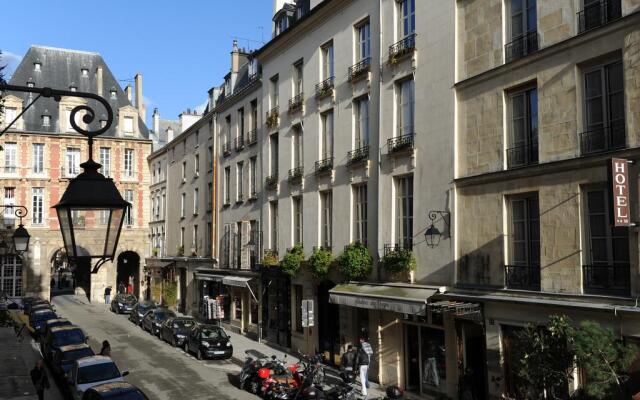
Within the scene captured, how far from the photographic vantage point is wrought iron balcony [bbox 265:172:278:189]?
28672 millimetres

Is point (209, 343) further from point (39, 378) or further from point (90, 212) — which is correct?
point (90, 212)

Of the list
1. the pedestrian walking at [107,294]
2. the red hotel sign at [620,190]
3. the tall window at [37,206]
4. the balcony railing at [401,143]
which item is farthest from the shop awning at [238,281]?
the tall window at [37,206]

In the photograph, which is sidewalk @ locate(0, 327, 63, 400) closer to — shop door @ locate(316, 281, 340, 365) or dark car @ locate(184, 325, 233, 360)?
dark car @ locate(184, 325, 233, 360)

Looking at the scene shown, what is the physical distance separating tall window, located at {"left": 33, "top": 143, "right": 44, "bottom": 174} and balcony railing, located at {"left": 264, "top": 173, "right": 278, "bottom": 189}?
30.1m

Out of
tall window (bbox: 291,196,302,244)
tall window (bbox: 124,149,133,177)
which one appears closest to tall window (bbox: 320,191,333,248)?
tall window (bbox: 291,196,302,244)

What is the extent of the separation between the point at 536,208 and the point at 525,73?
11.3 feet

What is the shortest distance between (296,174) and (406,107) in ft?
26.0

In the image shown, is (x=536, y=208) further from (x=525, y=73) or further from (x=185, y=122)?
(x=185, y=122)

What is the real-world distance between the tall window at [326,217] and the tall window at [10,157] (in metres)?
36.4

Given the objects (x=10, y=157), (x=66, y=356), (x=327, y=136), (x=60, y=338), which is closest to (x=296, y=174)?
(x=327, y=136)

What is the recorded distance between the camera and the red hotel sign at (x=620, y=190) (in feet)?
39.1

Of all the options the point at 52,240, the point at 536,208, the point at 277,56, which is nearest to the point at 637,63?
the point at 536,208

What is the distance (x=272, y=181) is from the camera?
28812 millimetres

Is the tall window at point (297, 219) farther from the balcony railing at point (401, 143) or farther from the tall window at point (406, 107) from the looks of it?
the tall window at point (406, 107)
